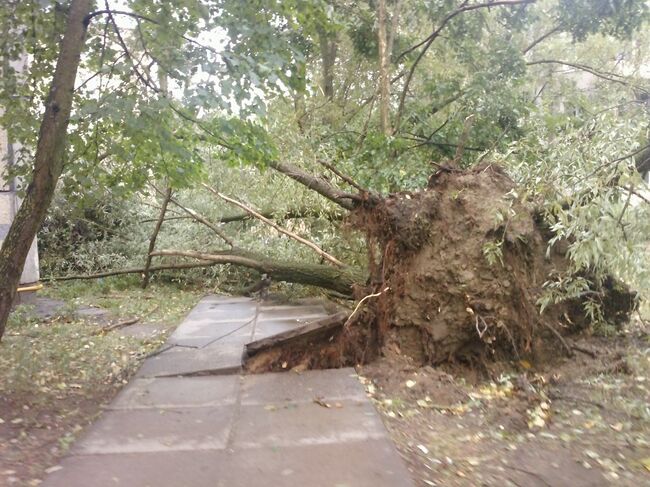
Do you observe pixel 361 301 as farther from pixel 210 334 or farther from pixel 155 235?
pixel 155 235

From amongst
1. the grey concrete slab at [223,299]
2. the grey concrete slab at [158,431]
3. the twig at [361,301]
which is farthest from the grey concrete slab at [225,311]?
the grey concrete slab at [158,431]

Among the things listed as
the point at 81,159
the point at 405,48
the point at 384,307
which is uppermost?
the point at 405,48

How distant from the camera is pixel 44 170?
4.98 m

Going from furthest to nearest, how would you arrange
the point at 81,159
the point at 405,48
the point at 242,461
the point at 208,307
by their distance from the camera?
the point at 405,48, the point at 208,307, the point at 81,159, the point at 242,461

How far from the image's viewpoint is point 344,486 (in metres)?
3.37

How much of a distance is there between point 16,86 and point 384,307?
4437 mm

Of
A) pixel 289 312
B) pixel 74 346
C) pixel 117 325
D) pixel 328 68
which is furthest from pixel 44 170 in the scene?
pixel 328 68

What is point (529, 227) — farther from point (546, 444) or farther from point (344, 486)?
point (344, 486)

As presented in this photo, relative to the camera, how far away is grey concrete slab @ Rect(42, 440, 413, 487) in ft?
11.3

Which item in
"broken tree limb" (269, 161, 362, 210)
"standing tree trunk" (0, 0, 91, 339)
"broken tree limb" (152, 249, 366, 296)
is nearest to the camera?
"standing tree trunk" (0, 0, 91, 339)

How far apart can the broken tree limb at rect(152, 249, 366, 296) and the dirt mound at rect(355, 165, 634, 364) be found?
1.39m

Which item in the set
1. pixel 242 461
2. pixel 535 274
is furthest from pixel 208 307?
pixel 242 461

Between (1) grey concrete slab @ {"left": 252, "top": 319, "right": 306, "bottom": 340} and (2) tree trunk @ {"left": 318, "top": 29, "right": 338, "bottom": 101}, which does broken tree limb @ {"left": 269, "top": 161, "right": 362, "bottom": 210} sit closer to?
(1) grey concrete slab @ {"left": 252, "top": 319, "right": 306, "bottom": 340}

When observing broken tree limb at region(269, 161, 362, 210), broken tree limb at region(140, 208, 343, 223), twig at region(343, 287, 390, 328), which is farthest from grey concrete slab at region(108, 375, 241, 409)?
broken tree limb at region(140, 208, 343, 223)
